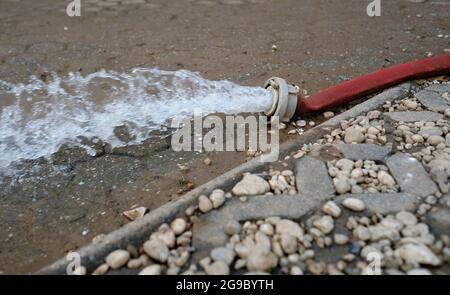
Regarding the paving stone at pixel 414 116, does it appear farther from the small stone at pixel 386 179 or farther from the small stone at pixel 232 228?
the small stone at pixel 232 228

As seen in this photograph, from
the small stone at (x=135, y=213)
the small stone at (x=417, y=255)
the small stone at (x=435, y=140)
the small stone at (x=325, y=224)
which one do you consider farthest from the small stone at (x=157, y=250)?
the small stone at (x=435, y=140)

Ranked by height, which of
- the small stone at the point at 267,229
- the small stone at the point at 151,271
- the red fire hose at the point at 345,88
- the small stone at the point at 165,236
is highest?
the red fire hose at the point at 345,88

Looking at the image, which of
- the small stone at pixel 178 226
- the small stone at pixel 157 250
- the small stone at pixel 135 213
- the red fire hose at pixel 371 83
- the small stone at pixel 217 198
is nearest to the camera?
the small stone at pixel 157 250

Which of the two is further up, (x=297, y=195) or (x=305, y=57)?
(x=305, y=57)

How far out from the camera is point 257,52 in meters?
3.35

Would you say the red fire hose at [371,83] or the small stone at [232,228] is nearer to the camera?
the small stone at [232,228]

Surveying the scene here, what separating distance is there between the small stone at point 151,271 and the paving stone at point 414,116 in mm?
1587

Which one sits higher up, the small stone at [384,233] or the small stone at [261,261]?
the small stone at [384,233]

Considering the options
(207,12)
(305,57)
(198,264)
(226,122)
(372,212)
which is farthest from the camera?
(207,12)

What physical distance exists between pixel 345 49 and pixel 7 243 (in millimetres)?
2952

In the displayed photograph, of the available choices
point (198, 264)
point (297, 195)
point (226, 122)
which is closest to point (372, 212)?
point (297, 195)

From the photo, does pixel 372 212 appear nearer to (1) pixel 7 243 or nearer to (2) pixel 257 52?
(1) pixel 7 243

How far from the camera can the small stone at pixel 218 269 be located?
1259mm

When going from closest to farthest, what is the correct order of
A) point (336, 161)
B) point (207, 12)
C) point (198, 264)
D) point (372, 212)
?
point (198, 264) → point (372, 212) → point (336, 161) → point (207, 12)
